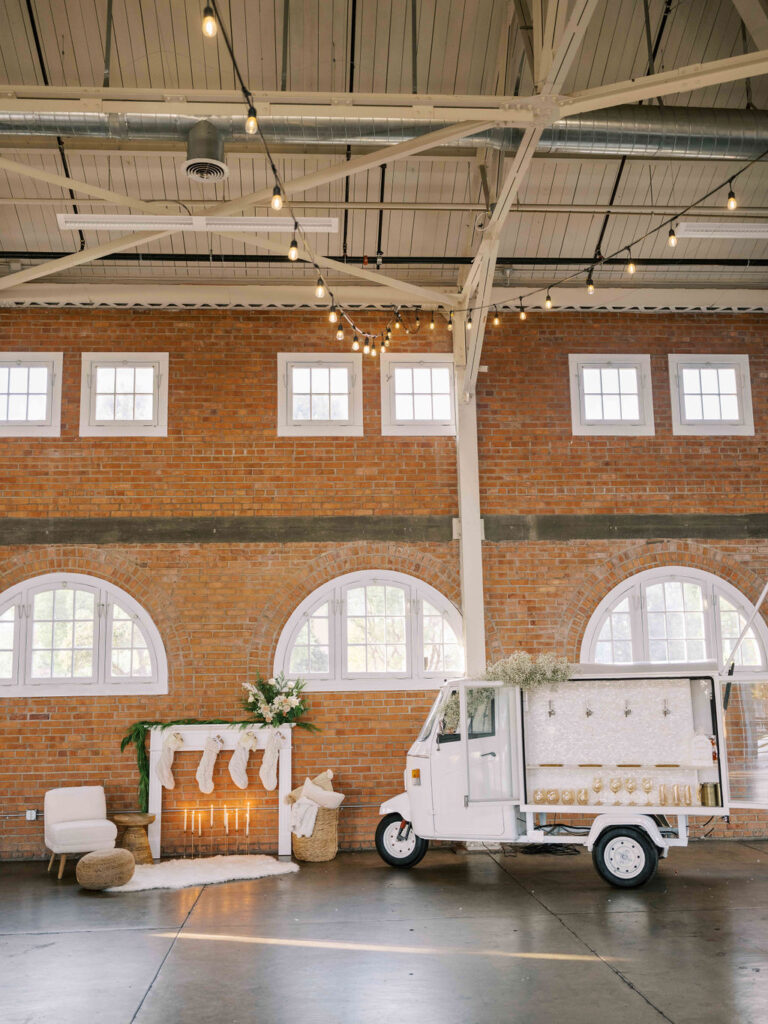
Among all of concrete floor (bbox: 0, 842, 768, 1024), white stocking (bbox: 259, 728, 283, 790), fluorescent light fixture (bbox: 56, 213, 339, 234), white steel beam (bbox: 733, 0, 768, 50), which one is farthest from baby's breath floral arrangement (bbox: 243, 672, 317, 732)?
white steel beam (bbox: 733, 0, 768, 50)

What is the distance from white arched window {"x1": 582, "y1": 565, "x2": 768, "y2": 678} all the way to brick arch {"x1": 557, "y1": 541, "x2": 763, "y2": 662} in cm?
7

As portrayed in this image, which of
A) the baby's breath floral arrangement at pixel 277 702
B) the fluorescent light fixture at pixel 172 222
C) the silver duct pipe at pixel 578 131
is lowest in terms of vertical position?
the baby's breath floral arrangement at pixel 277 702

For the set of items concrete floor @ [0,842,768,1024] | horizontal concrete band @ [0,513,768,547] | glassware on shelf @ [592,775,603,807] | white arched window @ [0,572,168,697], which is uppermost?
horizontal concrete band @ [0,513,768,547]

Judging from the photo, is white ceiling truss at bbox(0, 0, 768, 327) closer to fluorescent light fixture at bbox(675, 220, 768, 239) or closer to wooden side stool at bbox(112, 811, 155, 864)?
fluorescent light fixture at bbox(675, 220, 768, 239)

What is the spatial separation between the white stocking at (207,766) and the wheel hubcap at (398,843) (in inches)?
74.0

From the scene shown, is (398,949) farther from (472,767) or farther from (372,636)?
(372,636)

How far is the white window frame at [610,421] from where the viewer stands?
10.8 metres

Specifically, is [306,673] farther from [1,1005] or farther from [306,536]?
[1,1005]

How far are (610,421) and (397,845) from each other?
5190mm

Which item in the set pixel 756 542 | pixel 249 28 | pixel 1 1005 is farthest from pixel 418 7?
pixel 1 1005

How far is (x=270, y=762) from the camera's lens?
31.6 feet

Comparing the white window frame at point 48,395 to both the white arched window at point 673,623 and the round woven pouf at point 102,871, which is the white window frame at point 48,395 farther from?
the white arched window at point 673,623

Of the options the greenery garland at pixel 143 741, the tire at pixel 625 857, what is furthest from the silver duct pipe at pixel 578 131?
the tire at pixel 625 857

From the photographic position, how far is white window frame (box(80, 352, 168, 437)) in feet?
34.1
